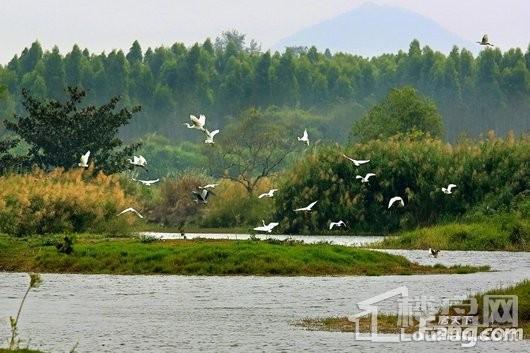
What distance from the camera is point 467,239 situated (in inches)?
2330

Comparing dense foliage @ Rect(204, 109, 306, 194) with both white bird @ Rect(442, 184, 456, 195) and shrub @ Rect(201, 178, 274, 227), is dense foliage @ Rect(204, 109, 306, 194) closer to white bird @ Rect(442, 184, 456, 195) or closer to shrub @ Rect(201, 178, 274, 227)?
shrub @ Rect(201, 178, 274, 227)

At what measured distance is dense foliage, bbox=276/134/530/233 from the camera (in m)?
67.6

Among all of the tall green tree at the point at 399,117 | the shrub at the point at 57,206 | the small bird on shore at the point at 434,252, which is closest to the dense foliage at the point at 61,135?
the shrub at the point at 57,206

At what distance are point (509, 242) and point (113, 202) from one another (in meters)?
15.8

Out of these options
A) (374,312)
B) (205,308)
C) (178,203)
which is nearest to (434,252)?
(205,308)

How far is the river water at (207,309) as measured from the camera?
2814 cm

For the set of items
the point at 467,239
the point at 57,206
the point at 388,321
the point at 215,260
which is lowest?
the point at 388,321

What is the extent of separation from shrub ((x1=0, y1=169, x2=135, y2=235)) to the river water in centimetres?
1112

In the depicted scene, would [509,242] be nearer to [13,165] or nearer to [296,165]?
[296,165]

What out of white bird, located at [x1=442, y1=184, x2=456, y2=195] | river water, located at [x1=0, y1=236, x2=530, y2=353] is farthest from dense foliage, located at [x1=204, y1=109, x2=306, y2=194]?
river water, located at [x1=0, y1=236, x2=530, y2=353]

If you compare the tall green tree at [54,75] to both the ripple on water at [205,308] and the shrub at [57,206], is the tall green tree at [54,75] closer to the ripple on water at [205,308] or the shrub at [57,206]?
the shrub at [57,206]

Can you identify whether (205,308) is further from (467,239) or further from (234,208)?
(234,208)

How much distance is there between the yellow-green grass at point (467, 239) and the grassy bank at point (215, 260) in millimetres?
10329

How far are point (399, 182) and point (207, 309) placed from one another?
36.1 m
